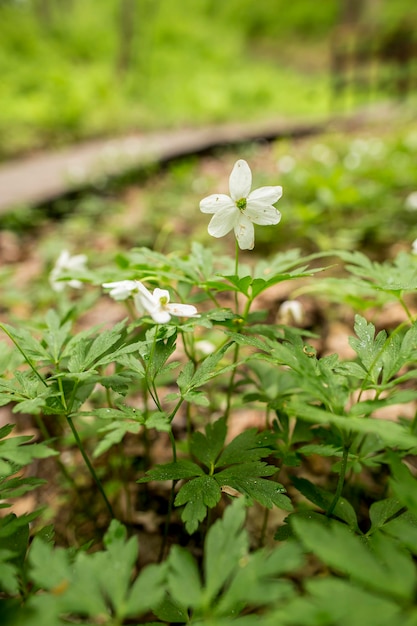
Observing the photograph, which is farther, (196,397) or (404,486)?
(196,397)

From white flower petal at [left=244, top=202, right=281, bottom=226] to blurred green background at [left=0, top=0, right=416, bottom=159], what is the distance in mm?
5863

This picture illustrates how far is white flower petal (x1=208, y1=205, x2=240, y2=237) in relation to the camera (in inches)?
40.6

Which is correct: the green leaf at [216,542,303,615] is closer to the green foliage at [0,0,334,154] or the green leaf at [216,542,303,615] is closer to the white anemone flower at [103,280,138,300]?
the white anemone flower at [103,280,138,300]

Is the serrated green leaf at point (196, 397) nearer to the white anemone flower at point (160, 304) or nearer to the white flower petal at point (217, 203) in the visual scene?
the white anemone flower at point (160, 304)

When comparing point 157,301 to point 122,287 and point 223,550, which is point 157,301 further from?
point 223,550

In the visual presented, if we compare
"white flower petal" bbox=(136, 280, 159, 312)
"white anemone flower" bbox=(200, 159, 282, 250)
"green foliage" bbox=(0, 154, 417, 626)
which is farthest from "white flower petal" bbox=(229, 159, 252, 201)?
"white flower petal" bbox=(136, 280, 159, 312)

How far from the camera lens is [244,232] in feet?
3.39

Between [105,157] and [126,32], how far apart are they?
258 inches

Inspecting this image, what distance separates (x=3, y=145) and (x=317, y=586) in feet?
21.8

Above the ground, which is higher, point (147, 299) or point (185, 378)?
point (147, 299)

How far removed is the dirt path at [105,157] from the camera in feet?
13.9

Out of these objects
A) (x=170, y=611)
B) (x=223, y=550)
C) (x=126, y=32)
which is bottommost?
(x=170, y=611)

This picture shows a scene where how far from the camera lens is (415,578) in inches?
21.2

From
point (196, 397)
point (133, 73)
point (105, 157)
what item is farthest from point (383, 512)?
point (133, 73)
